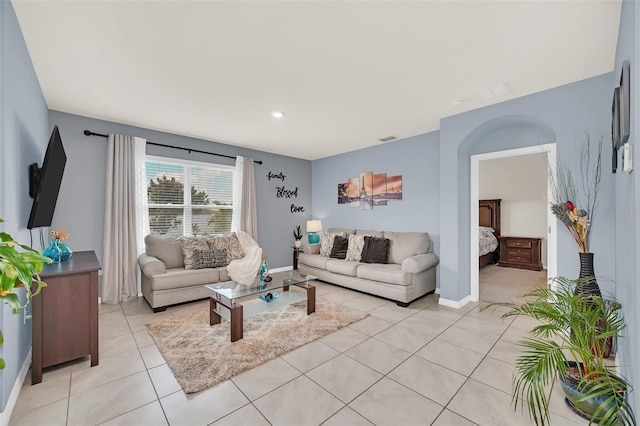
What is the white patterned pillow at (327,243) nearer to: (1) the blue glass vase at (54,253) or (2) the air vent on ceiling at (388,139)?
(2) the air vent on ceiling at (388,139)

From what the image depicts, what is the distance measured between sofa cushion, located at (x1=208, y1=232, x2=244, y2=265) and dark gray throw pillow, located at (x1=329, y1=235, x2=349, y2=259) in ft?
5.09

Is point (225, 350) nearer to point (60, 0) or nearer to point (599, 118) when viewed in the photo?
point (60, 0)

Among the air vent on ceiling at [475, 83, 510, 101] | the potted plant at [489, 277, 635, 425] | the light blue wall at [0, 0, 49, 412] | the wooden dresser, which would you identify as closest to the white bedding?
the wooden dresser

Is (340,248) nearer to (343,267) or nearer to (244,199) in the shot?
(343,267)

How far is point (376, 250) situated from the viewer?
4.43 metres

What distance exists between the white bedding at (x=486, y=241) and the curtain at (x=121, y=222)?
5969 millimetres

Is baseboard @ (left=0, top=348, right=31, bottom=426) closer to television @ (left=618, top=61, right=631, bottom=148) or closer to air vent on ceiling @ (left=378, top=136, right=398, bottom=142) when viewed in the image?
television @ (left=618, top=61, right=631, bottom=148)

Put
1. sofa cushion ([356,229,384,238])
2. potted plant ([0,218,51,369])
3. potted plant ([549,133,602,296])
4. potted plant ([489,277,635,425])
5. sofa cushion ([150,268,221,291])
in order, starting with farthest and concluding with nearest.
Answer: sofa cushion ([356,229,384,238]) → sofa cushion ([150,268,221,291]) → potted plant ([549,133,602,296]) → potted plant ([489,277,635,425]) → potted plant ([0,218,51,369])

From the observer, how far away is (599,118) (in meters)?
2.60

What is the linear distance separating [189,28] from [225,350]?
8.49 feet

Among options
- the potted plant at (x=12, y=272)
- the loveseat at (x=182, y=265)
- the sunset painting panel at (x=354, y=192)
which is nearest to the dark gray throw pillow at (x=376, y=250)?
the sunset painting panel at (x=354, y=192)

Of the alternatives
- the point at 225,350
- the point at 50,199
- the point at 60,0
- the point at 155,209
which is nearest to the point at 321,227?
the point at 155,209

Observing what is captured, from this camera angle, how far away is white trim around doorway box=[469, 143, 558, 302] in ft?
10.0

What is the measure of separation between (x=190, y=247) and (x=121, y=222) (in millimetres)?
983
